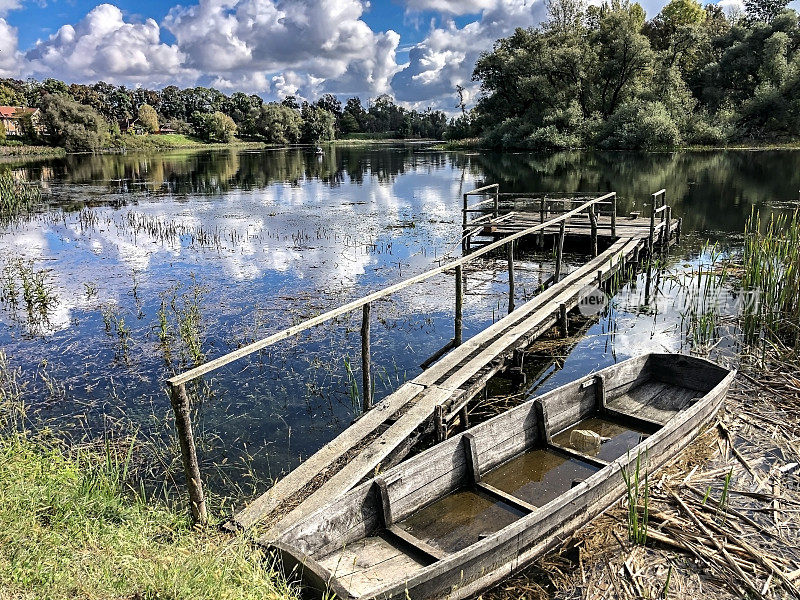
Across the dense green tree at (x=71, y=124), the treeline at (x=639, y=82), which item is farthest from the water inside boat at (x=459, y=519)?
the dense green tree at (x=71, y=124)

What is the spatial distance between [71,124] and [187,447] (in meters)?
84.6

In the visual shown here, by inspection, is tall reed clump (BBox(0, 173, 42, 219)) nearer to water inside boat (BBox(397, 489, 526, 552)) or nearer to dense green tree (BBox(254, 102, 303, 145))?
water inside boat (BBox(397, 489, 526, 552))

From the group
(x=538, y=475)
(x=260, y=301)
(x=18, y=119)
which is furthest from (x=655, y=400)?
(x=18, y=119)

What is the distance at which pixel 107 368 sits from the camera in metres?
9.66

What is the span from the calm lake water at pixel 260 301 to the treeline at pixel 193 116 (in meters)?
52.8

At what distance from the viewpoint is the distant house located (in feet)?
260

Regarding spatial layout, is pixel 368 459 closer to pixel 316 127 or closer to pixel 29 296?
pixel 29 296

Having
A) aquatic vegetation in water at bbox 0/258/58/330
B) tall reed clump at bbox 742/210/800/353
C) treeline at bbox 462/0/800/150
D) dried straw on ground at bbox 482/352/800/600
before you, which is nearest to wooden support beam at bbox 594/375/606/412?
dried straw on ground at bbox 482/352/800/600

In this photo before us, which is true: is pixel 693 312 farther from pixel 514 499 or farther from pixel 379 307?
pixel 514 499

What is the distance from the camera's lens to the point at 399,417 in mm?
6832

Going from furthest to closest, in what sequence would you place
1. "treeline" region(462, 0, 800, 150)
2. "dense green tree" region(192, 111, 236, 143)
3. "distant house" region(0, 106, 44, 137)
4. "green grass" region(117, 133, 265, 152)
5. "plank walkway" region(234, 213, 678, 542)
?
1. "dense green tree" region(192, 111, 236, 143)
2. "green grass" region(117, 133, 265, 152)
3. "distant house" region(0, 106, 44, 137)
4. "treeline" region(462, 0, 800, 150)
5. "plank walkway" region(234, 213, 678, 542)

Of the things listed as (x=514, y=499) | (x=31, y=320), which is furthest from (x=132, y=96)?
(x=514, y=499)

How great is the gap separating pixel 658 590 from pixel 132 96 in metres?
156

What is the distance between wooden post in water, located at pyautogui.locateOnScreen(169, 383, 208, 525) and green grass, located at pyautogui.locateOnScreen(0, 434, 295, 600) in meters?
0.16
